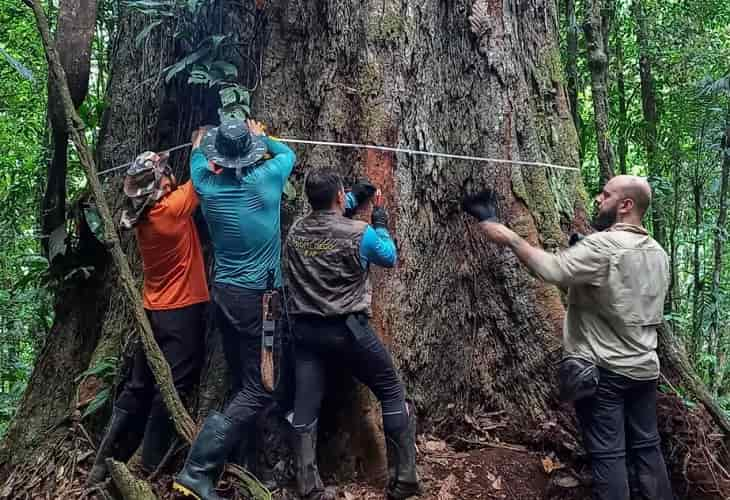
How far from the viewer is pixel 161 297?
15.0ft

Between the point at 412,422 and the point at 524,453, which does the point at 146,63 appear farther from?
the point at 524,453

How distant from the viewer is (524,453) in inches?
182

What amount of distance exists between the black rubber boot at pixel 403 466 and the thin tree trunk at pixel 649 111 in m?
5.54

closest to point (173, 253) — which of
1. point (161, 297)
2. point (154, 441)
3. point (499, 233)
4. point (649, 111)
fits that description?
point (161, 297)

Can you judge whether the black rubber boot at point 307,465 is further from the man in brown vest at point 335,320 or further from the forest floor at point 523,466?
the forest floor at point 523,466

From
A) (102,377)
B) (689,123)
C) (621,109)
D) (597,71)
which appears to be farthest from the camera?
(621,109)

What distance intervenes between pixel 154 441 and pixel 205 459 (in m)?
0.71

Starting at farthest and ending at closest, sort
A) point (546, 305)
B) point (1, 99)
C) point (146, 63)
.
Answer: point (1, 99)
point (146, 63)
point (546, 305)

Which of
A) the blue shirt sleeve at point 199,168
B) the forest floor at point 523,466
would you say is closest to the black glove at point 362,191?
the blue shirt sleeve at point 199,168

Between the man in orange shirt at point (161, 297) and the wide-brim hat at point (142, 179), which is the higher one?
the wide-brim hat at point (142, 179)

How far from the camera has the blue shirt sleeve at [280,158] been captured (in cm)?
428

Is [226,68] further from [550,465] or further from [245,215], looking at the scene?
[550,465]

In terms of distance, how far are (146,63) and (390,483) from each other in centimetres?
409

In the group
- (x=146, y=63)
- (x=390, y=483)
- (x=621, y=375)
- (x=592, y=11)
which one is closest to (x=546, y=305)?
(x=621, y=375)
